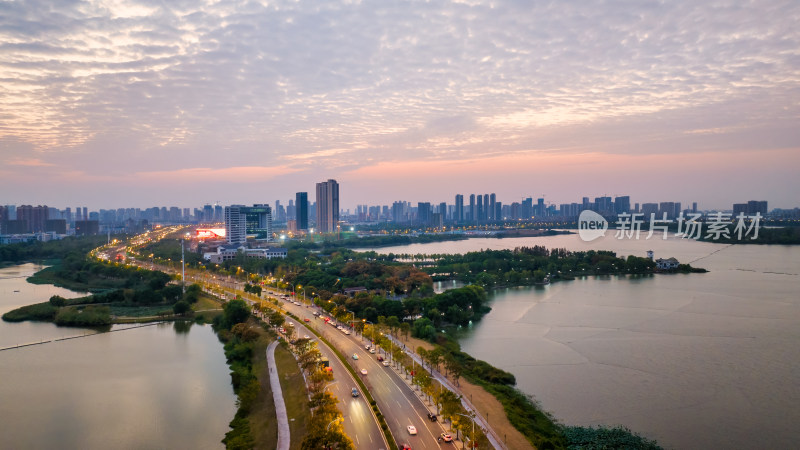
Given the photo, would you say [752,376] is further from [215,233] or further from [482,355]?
[215,233]

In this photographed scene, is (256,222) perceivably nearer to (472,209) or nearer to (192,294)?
(192,294)

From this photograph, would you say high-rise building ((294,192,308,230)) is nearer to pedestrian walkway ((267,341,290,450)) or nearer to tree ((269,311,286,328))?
tree ((269,311,286,328))

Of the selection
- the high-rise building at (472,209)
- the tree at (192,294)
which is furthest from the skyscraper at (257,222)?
the high-rise building at (472,209)

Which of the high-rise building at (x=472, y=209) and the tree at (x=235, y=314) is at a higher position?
the high-rise building at (x=472, y=209)

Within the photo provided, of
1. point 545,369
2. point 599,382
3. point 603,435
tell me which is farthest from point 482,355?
point 603,435

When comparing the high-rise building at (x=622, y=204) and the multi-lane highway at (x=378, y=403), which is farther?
the high-rise building at (x=622, y=204)

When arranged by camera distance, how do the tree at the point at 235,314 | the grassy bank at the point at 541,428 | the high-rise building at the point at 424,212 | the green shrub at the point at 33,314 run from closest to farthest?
1. the grassy bank at the point at 541,428
2. the tree at the point at 235,314
3. the green shrub at the point at 33,314
4. the high-rise building at the point at 424,212

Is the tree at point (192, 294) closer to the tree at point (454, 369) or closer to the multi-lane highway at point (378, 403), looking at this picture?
the multi-lane highway at point (378, 403)

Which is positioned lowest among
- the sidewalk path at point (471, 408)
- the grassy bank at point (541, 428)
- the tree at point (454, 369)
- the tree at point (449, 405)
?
the grassy bank at point (541, 428)
